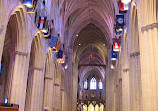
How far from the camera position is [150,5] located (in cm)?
1188

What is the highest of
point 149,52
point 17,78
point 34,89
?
point 149,52

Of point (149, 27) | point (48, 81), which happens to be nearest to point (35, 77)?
point (48, 81)

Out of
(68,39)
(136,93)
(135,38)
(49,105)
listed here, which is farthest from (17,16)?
(68,39)

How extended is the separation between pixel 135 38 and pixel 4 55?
1479 centimetres

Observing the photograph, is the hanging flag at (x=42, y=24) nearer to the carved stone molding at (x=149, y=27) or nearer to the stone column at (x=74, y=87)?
the carved stone molding at (x=149, y=27)

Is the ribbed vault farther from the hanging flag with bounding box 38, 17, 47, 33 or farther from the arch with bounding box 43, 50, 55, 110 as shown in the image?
the hanging flag with bounding box 38, 17, 47, 33

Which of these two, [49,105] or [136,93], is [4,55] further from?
[136,93]

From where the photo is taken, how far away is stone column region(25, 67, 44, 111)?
1823cm

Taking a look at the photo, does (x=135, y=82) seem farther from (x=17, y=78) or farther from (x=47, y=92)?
(x=47, y=92)

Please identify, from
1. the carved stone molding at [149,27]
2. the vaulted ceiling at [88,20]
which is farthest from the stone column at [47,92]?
the carved stone molding at [149,27]

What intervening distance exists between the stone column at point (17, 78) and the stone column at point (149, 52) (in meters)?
8.11

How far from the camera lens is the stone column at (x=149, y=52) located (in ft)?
34.9

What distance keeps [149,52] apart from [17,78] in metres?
8.72

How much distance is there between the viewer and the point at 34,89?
18625mm
